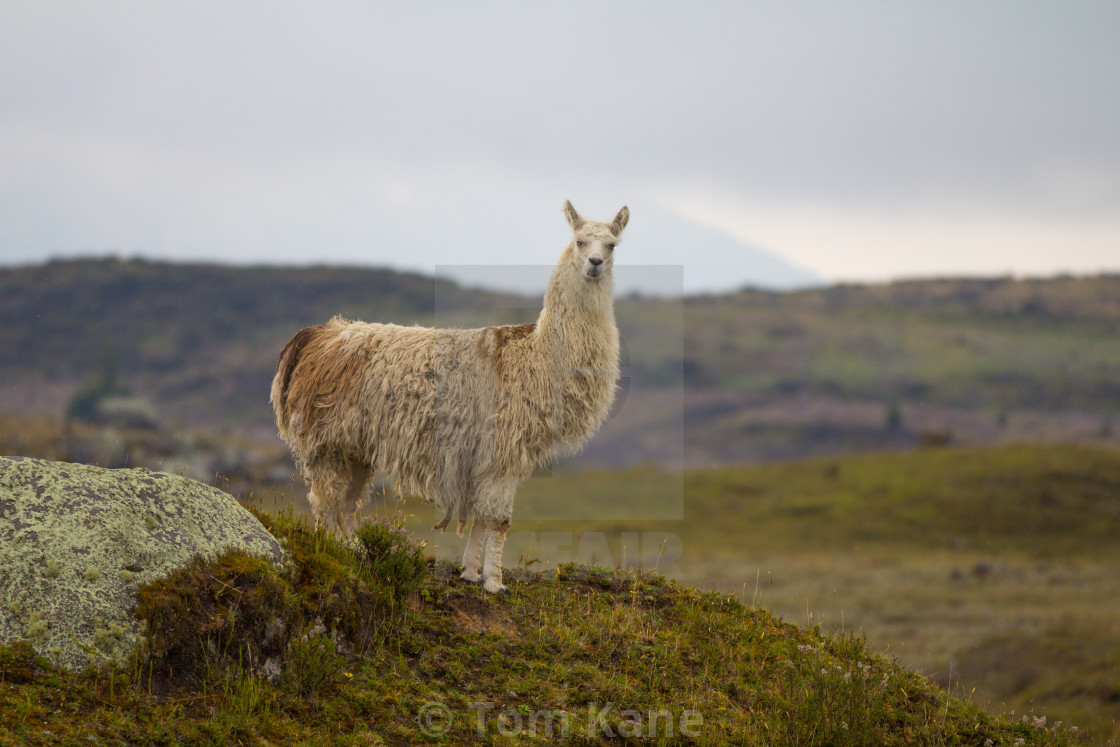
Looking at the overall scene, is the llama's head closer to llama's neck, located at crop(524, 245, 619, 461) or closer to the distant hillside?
llama's neck, located at crop(524, 245, 619, 461)

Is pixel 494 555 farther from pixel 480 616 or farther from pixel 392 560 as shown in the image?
pixel 392 560

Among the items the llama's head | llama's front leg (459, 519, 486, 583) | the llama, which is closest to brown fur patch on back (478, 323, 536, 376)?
the llama

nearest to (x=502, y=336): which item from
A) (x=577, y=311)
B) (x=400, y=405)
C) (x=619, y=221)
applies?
(x=577, y=311)

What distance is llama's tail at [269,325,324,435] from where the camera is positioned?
10891 millimetres

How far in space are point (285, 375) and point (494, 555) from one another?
3.13 m

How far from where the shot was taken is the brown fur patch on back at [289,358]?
1089 cm

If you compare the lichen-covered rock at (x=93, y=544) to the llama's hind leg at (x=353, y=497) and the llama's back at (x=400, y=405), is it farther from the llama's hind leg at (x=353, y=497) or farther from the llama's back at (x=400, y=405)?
the llama's hind leg at (x=353, y=497)

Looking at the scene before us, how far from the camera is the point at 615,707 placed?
8.10m

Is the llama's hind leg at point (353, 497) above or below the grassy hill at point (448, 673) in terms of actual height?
above

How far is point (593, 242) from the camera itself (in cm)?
1005

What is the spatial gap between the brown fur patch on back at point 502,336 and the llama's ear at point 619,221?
1.30m

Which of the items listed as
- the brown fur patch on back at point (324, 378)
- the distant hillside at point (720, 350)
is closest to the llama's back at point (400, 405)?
the brown fur patch on back at point (324, 378)

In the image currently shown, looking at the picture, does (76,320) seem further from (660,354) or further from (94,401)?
(660,354)

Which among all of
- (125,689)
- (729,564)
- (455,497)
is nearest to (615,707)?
(455,497)
